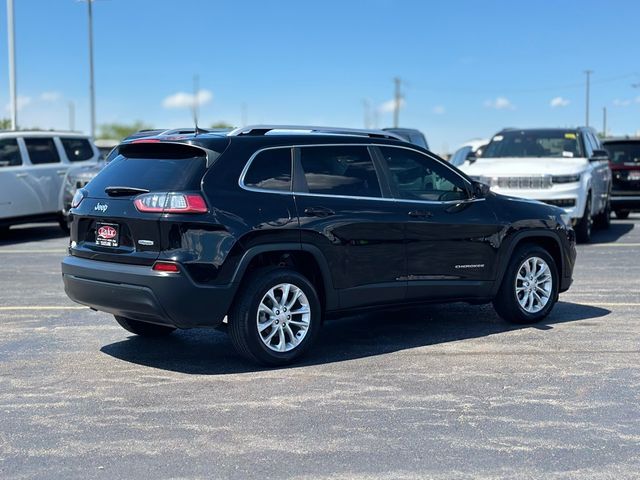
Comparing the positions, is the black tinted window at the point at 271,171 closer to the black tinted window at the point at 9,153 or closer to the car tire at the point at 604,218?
the black tinted window at the point at 9,153

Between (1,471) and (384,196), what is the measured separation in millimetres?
3728

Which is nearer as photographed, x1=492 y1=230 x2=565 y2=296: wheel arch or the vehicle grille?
x1=492 y1=230 x2=565 y2=296: wheel arch

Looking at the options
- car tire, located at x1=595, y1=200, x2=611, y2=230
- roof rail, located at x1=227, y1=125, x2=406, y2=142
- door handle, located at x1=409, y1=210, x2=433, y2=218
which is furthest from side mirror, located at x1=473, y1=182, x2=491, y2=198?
car tire, located at x1=595, y1=200, x2=611, y2=230

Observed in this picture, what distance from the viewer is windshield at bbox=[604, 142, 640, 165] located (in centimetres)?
1973

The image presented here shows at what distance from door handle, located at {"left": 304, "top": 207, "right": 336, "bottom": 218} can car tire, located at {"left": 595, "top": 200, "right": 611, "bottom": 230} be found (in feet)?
37.9

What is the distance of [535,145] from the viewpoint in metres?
16.1

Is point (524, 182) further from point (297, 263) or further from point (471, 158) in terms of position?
point (297, 263)

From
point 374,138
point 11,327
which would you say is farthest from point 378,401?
point 11,327

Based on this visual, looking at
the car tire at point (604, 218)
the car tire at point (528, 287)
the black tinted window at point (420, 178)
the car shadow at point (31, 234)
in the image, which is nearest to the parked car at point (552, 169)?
the car tire at point (604, 218)

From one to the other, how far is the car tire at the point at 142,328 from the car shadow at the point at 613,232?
979 cm

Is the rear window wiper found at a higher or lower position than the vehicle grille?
higher

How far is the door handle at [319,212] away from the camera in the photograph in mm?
6859

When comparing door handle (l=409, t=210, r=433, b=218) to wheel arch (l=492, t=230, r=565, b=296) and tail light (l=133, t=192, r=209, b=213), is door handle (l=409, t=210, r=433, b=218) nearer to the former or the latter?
wheel arch (l=492, t=230, r=565, b=296)

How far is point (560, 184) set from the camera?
48.2ft
